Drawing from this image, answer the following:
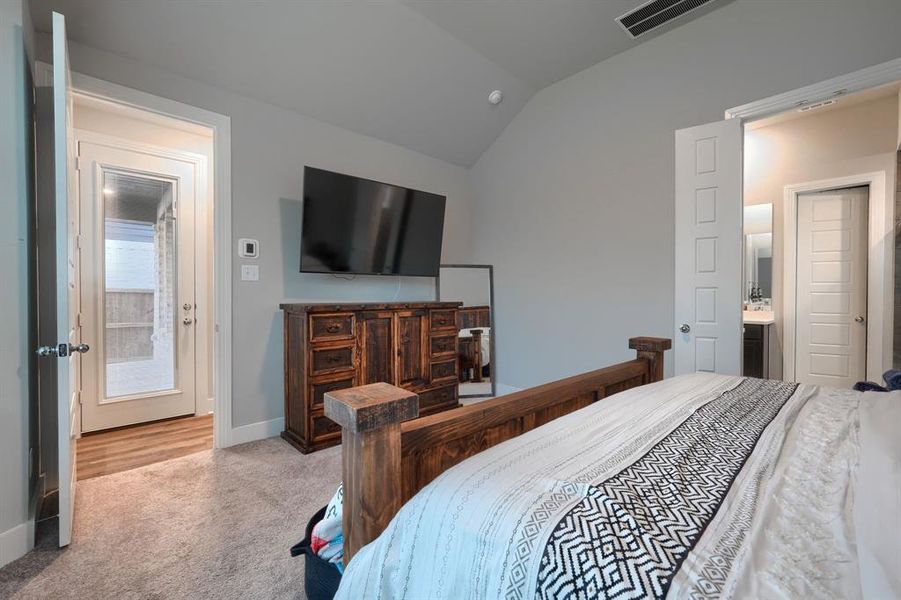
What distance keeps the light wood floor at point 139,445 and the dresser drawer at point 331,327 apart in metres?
1.17

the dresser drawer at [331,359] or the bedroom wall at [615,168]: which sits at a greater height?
the bedroom wall at [615,168]

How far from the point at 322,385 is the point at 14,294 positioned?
158 centimetres

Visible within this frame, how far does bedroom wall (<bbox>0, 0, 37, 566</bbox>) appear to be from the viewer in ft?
5.21

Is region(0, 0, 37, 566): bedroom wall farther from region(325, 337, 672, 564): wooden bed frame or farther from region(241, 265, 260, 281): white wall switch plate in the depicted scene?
region(325, 337, 672, 564): wooden bed frame

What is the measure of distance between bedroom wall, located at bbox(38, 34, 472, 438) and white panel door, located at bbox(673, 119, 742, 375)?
2600 millimetres

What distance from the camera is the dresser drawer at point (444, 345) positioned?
138 inches

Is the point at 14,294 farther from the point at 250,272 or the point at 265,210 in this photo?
the point at 265,210

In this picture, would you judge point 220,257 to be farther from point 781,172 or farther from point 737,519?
point 781,172

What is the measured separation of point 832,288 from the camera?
12.4 ft

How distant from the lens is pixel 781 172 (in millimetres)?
3879

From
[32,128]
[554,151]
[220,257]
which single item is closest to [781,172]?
[554,151]

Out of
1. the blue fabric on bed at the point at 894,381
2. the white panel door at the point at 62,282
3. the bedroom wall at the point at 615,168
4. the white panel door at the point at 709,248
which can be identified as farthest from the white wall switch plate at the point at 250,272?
the blue fabric on bed at the point at 894,381

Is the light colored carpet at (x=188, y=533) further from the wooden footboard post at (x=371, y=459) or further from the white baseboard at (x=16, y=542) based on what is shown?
the wooden footboard post at (x=371, y=459)

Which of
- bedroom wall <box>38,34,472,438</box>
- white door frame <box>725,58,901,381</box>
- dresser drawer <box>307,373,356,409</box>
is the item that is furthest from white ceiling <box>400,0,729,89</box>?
dresser drawer <box>307,373,356,409</box>
